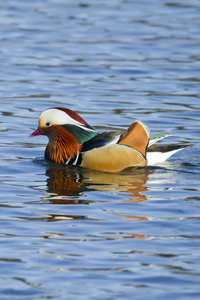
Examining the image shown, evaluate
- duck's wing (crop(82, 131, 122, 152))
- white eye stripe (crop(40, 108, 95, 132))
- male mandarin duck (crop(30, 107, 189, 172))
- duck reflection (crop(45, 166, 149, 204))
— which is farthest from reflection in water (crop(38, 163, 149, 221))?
white eye stripe (crop(40, 108, 95, 132))

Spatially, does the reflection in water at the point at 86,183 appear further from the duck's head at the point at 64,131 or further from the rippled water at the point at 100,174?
the duck's head at the point at 64,131

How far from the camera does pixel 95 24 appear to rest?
2072 cm

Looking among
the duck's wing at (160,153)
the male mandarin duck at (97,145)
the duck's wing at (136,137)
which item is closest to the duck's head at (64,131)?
the male mandarin duck at (97,145)

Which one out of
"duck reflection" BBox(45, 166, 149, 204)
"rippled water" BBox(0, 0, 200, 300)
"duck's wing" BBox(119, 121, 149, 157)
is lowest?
"duck reflection" BBox(45, 166, 149, 204)

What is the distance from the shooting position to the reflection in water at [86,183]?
8.66 metres

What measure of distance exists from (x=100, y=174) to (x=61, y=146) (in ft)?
2.91

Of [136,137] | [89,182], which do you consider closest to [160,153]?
[136,137]

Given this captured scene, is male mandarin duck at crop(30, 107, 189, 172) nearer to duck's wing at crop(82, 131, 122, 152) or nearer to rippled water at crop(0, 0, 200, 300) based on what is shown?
duck's wing at crop(82, 131, 122, 152)

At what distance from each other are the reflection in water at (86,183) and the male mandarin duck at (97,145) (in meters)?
0.13

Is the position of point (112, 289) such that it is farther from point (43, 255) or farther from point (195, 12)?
point (195, 12)

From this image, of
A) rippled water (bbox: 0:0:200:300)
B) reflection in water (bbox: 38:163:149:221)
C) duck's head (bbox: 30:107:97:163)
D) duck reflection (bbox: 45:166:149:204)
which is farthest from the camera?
duck's head (bbox: 30:107:97:163)

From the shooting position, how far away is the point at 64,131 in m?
10.4

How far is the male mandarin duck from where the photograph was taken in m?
9.82

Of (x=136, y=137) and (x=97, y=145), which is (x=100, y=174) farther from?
(x=136, y=137)
